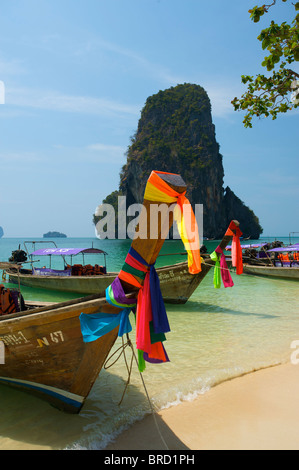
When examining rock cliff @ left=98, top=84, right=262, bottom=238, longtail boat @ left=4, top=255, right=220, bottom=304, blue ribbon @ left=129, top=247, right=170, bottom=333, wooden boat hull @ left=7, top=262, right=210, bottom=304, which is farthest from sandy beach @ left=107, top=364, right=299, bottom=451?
rock cliff @ left=98, top=84, right=262, bottom=238

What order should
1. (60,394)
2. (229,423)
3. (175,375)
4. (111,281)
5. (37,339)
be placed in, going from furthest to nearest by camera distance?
(111,281)
(175,375)
(60,394)
(37,339)
(229,423)

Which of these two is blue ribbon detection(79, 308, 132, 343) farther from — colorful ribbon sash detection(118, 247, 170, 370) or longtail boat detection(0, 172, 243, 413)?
colorful ribbon sash detection(118, 247, 170, 370)

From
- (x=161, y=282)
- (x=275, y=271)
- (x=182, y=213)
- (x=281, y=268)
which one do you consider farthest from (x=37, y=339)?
(x=275, y=271)

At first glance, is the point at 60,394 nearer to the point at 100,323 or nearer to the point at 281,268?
the point at 100,323

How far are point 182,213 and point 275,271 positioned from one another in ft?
49.2

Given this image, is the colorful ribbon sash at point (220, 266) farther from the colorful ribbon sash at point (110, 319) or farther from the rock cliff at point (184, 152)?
the rock cliff at point (184, 152)

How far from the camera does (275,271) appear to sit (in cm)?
1636

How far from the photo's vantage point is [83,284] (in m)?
12.3

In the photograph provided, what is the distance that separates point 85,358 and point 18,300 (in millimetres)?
2596

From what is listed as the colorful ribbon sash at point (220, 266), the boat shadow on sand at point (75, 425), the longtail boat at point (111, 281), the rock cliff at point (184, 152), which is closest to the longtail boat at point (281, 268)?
the longtail boat at point (111, 281)

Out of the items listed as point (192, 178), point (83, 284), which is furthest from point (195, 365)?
point (192, 178)

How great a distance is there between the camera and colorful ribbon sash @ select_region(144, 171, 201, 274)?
8.95 ft

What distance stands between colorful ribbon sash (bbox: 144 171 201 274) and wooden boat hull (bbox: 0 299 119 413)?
1104 millimetres
